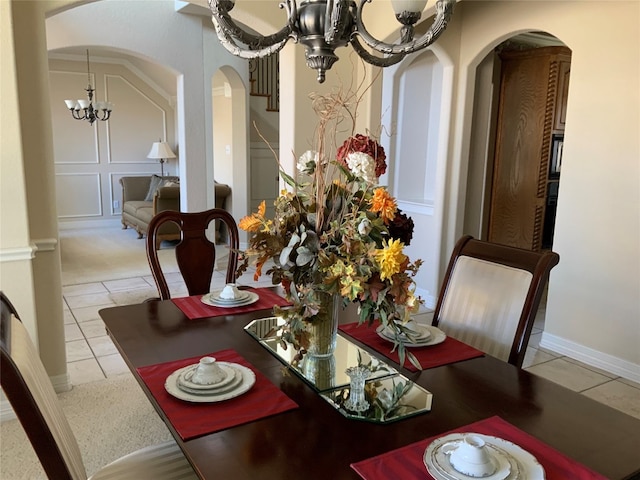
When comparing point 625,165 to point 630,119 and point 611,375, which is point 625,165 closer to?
point 630,119

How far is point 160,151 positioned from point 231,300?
671 cm

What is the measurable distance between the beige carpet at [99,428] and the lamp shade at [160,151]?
574 centimetres

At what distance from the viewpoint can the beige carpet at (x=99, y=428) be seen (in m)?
2.28

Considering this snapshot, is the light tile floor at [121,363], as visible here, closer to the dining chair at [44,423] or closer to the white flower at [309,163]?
the dining chair at [44,423]

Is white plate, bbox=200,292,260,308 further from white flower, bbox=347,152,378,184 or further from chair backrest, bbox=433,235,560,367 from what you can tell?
white flower, bbox=347,152,378,184

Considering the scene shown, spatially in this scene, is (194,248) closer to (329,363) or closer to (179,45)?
(329,363)

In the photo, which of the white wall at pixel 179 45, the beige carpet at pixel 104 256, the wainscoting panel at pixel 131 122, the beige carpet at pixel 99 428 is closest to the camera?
the beige carpet at pixel 99 428

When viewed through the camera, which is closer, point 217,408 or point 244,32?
point 217,408

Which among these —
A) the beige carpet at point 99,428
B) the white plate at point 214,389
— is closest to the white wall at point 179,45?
the beige carpet at point 99,428

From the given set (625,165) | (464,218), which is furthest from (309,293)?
(464,218)

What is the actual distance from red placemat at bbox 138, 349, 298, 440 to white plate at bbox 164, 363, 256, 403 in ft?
0.03

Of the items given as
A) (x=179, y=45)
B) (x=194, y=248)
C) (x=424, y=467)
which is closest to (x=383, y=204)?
(x=424, y=467)

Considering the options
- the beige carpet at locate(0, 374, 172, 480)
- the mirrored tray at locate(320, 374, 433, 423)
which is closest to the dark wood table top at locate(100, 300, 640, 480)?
the mirrored tray at locate(320, 374, 433, 423)

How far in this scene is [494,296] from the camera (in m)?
1.93
